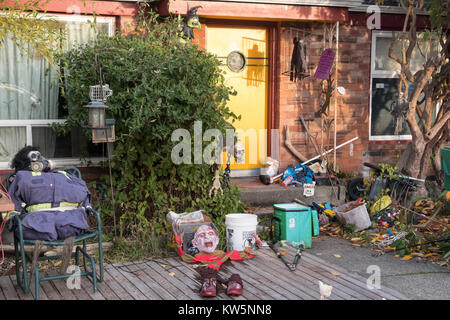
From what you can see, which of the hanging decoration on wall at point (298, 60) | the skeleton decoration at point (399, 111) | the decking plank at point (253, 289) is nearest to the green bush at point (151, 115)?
the decking plank at point (253, 289)

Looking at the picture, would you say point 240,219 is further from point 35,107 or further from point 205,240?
point 35,107

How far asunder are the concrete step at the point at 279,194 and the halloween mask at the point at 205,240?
1766mm

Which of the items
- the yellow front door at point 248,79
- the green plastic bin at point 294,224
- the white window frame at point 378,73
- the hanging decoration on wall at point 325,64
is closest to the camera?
the green plastic bin at point 294,224

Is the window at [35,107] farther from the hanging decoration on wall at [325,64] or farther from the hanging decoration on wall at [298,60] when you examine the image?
the hanging decoration on wall at [325,64]

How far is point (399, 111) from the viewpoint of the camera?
919 centimetres

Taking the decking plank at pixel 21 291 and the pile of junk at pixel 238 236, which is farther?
the pile of junk at pixel 238 236

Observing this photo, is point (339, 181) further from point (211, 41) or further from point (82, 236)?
point (82, 236)

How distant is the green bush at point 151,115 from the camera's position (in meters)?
6.01

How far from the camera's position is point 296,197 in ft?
25.7

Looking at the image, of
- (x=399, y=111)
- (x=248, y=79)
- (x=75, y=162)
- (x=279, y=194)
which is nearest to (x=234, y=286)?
(x=279, y=194)

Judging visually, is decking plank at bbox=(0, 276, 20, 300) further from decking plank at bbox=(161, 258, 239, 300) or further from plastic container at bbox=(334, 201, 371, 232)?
plastic container at bbox=(334, 201, 371, 232)

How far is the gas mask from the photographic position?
16.3 feet
